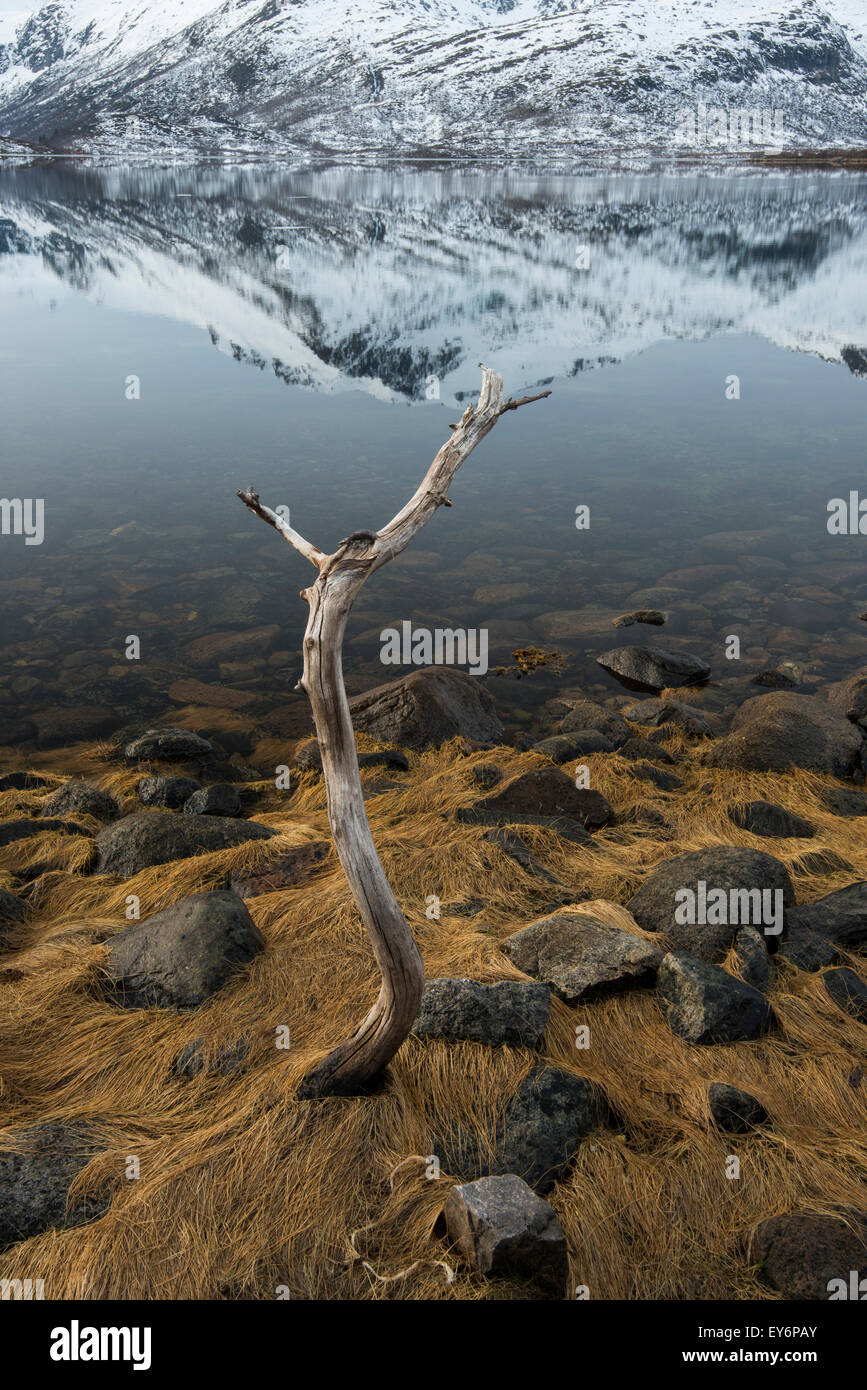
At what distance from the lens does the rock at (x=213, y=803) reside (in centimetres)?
775

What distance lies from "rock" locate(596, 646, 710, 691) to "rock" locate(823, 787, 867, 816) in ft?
10.1

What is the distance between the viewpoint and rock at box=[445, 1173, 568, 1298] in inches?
123

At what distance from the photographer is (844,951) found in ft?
17.1

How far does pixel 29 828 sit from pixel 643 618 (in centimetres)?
833

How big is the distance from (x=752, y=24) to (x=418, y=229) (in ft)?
636

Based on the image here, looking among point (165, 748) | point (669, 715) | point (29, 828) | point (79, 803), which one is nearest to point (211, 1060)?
point (29, 828)

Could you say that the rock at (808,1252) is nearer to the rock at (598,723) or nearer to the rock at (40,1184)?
the rock at (40,1184)

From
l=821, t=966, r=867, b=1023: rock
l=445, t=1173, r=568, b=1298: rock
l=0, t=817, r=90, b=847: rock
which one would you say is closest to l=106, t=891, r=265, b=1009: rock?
l=445, t=1173, r=568, b=1298: rock

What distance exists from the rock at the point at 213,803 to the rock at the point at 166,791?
16cm

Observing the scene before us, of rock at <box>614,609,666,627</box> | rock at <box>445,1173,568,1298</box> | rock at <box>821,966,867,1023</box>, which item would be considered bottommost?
rock at <box>614,609,666,627</box>

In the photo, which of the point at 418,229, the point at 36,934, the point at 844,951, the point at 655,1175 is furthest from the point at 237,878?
the point at 418,229

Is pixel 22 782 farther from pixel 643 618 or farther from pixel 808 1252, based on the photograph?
pixel 643 618

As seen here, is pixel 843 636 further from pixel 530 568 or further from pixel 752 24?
pixel 752 24

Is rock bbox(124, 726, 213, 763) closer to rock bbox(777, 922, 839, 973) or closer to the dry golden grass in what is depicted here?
the dry golden grass
